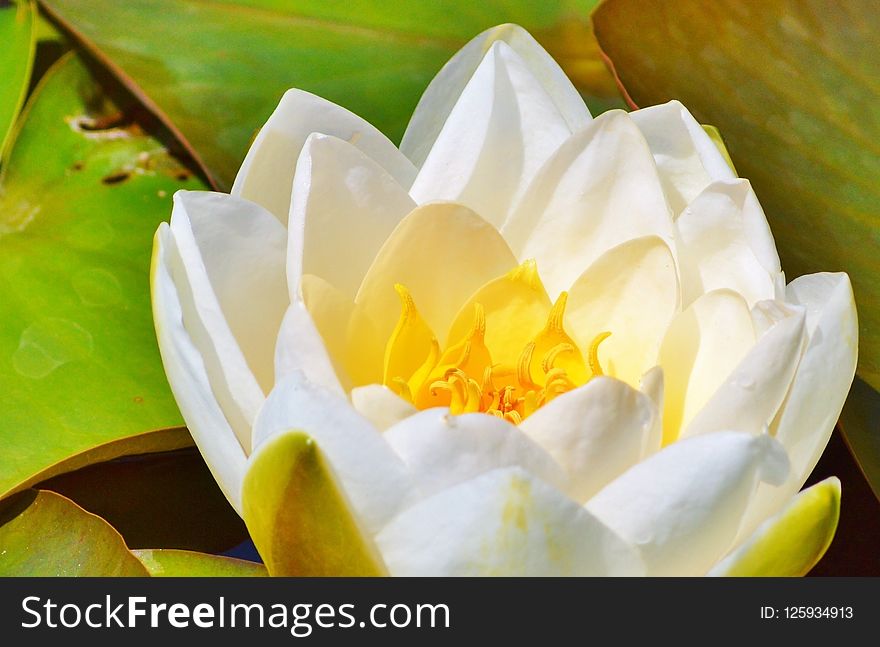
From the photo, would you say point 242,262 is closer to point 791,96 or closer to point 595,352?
point 595,352

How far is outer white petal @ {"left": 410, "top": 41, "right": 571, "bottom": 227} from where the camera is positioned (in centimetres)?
100

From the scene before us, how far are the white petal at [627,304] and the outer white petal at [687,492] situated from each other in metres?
0.26

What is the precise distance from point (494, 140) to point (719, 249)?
0.28m

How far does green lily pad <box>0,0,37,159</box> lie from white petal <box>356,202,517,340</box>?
67 centimetres

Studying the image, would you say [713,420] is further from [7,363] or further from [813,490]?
[7,363]

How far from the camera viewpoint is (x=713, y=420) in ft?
2.46

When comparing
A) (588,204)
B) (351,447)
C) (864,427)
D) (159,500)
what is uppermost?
(588,204)

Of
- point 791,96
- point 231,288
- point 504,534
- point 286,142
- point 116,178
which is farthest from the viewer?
point 116,178

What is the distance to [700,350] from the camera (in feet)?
2.86

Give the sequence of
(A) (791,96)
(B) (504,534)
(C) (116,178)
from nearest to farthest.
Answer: (B) (504,534), (A) (791,96), (C) (116,178)

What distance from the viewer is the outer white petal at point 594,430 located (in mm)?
702

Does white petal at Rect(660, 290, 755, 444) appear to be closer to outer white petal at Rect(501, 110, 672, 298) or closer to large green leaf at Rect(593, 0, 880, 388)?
outer white petal at Rect(501, 110, 672, 298)

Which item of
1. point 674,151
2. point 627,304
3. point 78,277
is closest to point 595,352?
point 627,304

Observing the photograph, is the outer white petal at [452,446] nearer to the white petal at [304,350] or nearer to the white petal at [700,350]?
the white petal at [304,350]
